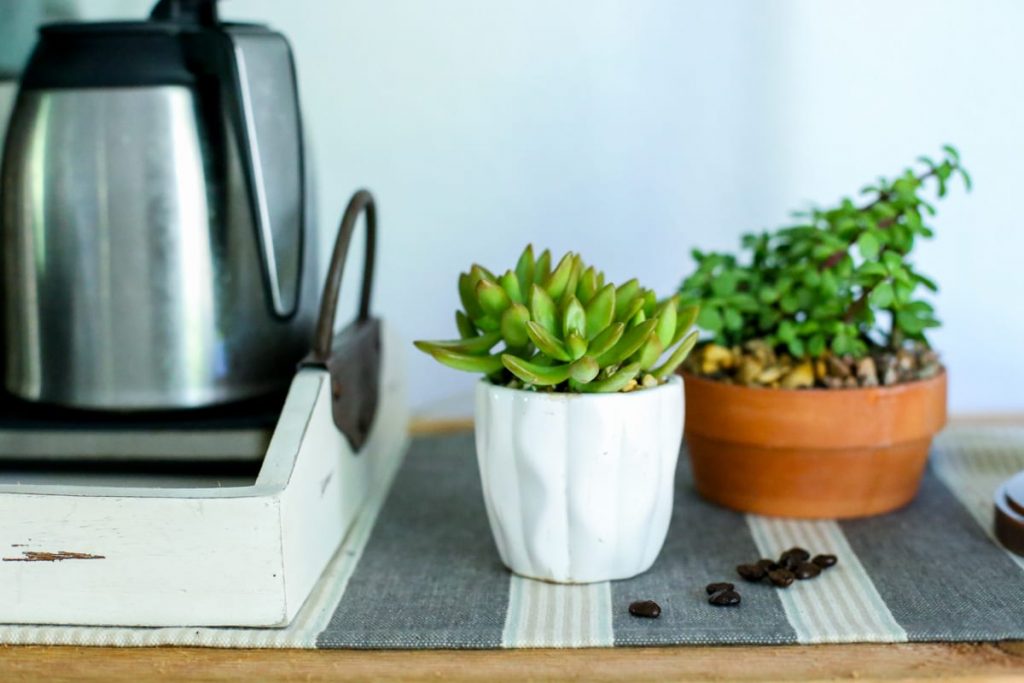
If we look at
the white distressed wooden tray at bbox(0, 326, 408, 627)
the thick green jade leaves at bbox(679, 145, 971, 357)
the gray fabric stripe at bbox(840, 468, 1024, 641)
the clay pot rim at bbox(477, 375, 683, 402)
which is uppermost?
the thick green jade leaves at bbox(679, 145, 971, 357)

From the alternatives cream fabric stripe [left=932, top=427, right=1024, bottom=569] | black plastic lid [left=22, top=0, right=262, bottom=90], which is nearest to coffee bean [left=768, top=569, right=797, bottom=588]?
cream fabric stripe [left=932, top=427, right=1024, bottom=569]

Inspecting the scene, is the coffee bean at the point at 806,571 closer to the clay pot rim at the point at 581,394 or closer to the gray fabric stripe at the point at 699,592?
the gray fabric stripe at the point at 699,592

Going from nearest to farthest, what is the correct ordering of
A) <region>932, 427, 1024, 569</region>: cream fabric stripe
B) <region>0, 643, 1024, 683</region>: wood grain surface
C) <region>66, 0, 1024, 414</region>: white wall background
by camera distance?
<region>0, 643, 1024, 683</region>: wood grain surface, <region>932, 427, 1024, 569</region>: cream fabric stripe, <region>66, 0, 1024, 414</region>: white wall background

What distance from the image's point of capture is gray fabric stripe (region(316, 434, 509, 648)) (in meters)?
0.57

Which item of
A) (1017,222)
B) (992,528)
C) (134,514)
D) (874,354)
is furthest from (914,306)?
(134,514)

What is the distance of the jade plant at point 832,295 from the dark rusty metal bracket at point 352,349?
231 mm

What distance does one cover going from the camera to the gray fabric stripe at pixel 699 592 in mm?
559

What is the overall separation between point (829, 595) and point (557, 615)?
16cm

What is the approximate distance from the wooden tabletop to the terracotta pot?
0.62ft

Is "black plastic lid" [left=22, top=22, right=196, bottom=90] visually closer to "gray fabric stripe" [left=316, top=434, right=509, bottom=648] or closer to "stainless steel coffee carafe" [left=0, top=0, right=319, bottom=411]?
"stainless steel coffee carafe" [left=0, top=0, right=319, bottom=411]

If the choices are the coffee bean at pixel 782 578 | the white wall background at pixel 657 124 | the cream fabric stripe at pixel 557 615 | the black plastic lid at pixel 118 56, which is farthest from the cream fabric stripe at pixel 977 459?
the black plastic lid at pixel 118 56

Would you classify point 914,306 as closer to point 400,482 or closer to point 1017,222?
point 1017,222

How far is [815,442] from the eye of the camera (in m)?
0.71

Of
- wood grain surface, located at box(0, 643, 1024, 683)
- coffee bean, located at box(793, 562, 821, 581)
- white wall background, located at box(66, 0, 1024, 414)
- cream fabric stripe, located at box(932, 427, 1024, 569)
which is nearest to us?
wood grain surface, located at box(0, 643, 1024, 683)
